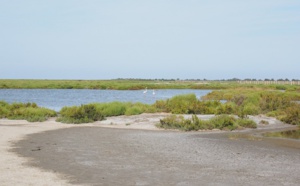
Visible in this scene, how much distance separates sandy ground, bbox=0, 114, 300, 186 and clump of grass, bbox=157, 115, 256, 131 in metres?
1.25

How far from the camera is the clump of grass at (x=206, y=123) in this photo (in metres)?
24.7

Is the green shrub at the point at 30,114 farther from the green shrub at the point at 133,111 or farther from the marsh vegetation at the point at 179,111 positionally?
the green shrub at the point at 133,111

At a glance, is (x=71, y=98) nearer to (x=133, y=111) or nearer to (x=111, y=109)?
(x=111, y=109)

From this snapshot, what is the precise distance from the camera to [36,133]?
21422 mm

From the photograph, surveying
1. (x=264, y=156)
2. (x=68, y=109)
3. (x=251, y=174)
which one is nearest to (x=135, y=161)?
(x=251, y=174)

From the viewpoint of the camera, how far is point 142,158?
14477mm

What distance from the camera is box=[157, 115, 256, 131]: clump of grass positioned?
24.7 m

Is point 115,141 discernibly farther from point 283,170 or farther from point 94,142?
point 283,170

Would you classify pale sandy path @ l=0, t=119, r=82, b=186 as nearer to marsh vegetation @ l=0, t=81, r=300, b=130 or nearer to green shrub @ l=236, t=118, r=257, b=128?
marsh vegetation @ l=0, t=81, r=300, b=130

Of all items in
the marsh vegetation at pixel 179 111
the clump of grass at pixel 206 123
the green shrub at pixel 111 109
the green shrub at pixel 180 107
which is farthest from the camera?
the green shrub at pixel 180 107

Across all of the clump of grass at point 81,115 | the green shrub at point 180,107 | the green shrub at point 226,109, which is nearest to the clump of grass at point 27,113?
the clump of grass at point 81,115

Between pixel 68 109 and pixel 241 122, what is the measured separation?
38.2 ft

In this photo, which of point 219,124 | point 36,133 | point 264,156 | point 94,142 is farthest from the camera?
point 219,124

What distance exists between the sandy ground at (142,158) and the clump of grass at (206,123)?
4.09ft
